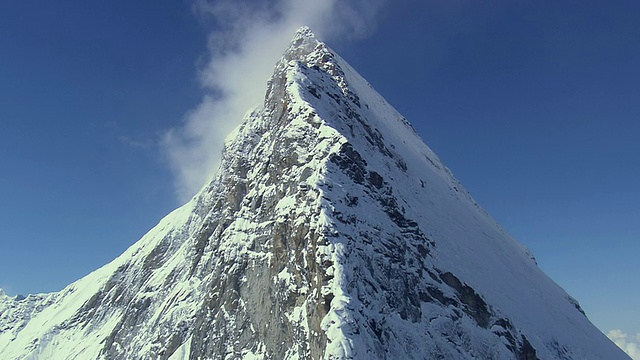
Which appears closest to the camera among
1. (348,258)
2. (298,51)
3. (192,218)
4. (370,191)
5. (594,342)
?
(348,258)

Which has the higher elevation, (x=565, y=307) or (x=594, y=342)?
(x=565, y=307)

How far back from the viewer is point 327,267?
153ft

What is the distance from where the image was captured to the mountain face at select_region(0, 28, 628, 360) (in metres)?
48.4

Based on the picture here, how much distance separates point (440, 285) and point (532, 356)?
44.1 ft

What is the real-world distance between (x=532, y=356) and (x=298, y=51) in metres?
70.6

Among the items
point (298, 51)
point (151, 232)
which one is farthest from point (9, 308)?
point (298, 51)

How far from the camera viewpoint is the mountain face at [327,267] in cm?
4841

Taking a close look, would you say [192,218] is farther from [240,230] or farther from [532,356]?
[532,356]

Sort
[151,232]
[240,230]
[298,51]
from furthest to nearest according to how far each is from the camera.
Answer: [151,232] → [298,51] → [240,230]

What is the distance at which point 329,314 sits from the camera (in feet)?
141

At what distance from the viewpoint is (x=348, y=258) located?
4734 centimetres

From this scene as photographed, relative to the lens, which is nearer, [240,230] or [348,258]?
[348,258]

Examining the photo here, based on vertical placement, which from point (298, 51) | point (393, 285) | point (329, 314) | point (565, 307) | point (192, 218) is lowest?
point (329, 314)

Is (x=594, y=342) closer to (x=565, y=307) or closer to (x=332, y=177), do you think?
(x=565, y=307)
